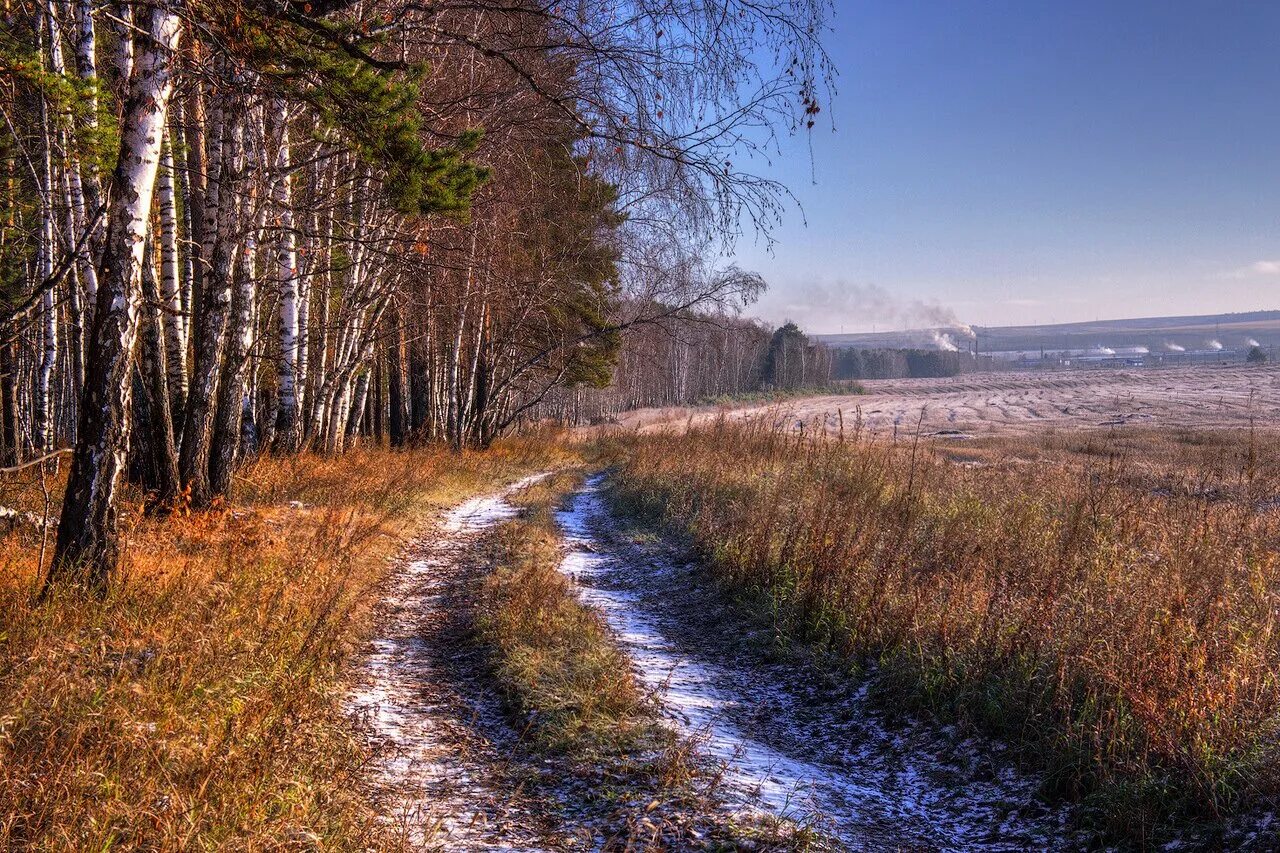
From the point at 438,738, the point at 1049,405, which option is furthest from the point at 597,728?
the point at 1049,405

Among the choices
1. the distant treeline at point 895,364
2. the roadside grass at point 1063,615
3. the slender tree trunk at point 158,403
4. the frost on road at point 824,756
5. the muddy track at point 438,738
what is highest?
the distant treeline at point 895,364

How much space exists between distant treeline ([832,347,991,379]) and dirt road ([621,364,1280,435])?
2308cm

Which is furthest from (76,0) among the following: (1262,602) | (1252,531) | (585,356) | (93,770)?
(585,356)

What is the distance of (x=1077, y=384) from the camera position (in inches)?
2987

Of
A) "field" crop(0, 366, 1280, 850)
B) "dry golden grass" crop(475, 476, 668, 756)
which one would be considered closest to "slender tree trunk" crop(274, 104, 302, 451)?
"field" crop(0, 366, 1280, 850)

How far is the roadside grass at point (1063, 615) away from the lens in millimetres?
3408

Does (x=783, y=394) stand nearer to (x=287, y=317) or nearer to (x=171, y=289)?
(x=287, y=317)

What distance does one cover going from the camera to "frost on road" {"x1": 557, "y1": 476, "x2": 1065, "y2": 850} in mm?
3434

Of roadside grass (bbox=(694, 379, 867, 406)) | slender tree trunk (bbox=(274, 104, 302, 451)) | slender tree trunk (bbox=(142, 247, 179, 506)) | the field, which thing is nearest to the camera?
the field

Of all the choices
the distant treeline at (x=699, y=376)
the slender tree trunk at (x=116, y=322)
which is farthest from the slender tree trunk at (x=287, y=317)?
the distant treeline at (x=699, y=376)

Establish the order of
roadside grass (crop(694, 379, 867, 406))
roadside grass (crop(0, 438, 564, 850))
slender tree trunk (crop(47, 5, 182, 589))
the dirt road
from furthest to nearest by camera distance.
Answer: roadside grass (crop(694, 379, 867, 406)), the dirt road, slender tree trunk (crop(47, 5, 182, 589)), roadside grass (crop(0, 438, 564, 850))

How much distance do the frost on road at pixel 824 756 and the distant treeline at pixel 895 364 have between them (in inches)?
4544

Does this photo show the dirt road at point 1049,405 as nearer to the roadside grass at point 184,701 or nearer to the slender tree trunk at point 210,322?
the slender tree trunk at point 210,322

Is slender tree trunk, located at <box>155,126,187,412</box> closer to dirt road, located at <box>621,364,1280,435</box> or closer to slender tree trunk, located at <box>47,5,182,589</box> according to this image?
slender tree trunk, located at <box>47,5,182,589</box>
